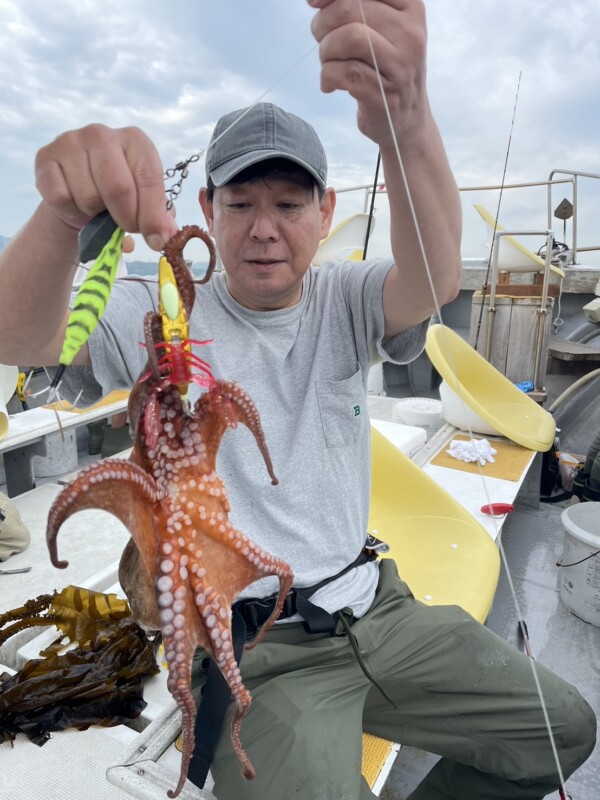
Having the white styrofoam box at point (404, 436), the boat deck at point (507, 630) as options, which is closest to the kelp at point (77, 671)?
the boat deck at point (507, 630)

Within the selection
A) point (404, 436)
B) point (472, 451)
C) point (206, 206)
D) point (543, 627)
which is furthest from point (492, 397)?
point (206, 206)

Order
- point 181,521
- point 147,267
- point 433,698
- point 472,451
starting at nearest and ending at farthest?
point 181,521 → point 147,267 → point 433,698 → point 472,451

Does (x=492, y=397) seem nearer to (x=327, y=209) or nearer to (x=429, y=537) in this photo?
(x=429, y=537)

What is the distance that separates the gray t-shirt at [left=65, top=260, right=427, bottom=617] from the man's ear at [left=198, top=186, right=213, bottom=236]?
0.76 feet

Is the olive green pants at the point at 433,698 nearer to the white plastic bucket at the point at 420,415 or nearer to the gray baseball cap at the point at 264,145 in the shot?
the gray baseball cap at the point at 264,145

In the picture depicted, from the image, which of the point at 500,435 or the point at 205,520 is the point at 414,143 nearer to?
the point at 205,520

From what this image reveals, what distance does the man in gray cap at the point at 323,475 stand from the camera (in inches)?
62.4

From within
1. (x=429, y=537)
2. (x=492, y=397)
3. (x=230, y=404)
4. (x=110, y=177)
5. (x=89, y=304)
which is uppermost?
(x=110, y=177)

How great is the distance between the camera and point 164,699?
2.27m

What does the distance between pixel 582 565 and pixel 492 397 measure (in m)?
2.66

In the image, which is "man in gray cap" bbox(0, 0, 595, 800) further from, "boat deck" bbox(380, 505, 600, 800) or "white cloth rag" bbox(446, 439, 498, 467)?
"white cloth rag" bbox(446, 439, 498, 467)

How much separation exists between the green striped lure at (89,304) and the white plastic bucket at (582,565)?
3.71m

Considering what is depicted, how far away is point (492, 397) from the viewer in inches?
241

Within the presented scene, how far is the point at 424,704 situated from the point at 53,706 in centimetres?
142
